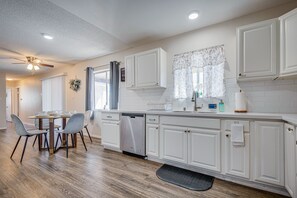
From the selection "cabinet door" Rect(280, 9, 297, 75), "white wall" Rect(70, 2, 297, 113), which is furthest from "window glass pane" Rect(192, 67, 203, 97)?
"cabinet door" Rect(280, 9, 297, 75)

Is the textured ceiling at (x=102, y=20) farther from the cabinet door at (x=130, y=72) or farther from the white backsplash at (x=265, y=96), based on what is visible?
the white backsplash at (x=265, y=96)

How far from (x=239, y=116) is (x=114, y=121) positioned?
236cm

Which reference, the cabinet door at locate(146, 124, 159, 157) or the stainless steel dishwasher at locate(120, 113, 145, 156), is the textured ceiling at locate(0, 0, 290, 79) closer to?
the stainless steel dishwasher at locate(120, 113, 145, 156)

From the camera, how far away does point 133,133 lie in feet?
9.50

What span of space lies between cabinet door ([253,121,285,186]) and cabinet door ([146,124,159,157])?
4.63ft

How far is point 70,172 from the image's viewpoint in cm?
228

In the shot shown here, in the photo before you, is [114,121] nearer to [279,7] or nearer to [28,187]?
[28,187]

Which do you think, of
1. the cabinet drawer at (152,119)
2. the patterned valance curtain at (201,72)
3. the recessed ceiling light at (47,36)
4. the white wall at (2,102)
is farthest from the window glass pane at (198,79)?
the white wall at (2,102)

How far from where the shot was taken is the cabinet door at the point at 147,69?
9.80ft

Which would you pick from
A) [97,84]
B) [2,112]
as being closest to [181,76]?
[97,84]

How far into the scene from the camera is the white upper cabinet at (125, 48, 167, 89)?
9.76ft

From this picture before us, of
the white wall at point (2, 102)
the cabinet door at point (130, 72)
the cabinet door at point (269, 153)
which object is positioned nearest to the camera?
the cabinet door at point (269, 153)

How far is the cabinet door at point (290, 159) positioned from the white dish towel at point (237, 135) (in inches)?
16.5

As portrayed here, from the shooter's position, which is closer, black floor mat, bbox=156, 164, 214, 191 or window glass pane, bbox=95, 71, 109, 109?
black floor mat, bbox=156, 164, 214, 191
